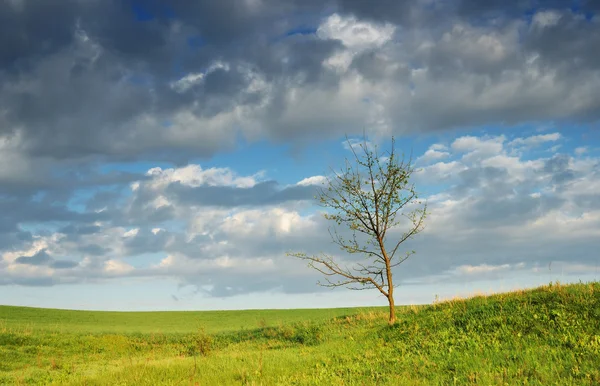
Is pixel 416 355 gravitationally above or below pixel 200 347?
above

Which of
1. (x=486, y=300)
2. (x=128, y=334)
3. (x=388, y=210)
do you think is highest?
(x=388, y=210)

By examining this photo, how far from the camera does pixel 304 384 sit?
48.0 feet

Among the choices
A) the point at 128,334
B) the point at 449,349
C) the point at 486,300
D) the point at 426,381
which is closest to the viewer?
the point at 426,381

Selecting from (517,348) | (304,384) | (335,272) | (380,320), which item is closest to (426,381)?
(304,384)

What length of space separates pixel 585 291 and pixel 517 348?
752 cm

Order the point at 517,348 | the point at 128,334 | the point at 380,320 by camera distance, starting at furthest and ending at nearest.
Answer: the point at 128,334 < the point at 380,320 < the point at 517,348

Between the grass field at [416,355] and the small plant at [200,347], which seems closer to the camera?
the grass field at [416,355]

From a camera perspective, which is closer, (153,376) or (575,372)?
(575,372)

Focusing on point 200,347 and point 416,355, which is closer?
point 416,355

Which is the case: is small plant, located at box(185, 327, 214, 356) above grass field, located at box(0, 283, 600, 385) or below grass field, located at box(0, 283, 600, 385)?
below

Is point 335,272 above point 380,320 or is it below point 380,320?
above

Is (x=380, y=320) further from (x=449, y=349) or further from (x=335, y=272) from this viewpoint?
(x=449, y=349)

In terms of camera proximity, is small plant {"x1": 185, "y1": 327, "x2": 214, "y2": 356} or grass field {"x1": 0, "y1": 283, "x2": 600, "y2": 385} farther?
small plant {"x1": 185, "y1": 327, "x2": 214, "y2": 356}

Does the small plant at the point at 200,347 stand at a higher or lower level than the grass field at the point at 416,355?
lower
